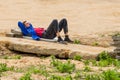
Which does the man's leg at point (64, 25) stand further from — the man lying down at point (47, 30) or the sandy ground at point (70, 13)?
the sandy ground at point (70, 13)

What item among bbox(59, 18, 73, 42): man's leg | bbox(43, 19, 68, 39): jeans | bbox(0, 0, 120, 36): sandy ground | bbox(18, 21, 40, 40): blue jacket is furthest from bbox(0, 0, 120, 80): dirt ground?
bbox(43, 19, 68, 39): jeans

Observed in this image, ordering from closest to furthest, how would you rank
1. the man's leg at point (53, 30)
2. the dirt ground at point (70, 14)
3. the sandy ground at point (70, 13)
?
the man's leg at point (53, 30)
the dirt ground at point (70, 14)
the sandy ground at point (70, 13)

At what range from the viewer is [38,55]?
1456 centimetres

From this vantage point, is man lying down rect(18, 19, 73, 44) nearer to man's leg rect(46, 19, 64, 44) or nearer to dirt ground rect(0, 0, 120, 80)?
man's leg rect(46, 19, 64, 44)

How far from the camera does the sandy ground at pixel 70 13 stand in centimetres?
2005

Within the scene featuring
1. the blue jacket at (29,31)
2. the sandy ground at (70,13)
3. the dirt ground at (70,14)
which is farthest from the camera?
the sandy ground at (70,13)

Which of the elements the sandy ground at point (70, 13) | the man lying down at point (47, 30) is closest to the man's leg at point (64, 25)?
the man lying down at point (47, 30)

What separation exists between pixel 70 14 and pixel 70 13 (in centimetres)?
30

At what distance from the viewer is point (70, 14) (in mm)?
23672

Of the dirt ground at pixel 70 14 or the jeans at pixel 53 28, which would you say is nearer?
the jeans at pixel 53 28

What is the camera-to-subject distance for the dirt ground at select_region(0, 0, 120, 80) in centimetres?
1970

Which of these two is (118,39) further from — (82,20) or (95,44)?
(82,20)

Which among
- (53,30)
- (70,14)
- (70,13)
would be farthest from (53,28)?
(70,13)

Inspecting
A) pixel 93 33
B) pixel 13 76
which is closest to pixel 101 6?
pixel 93 33
